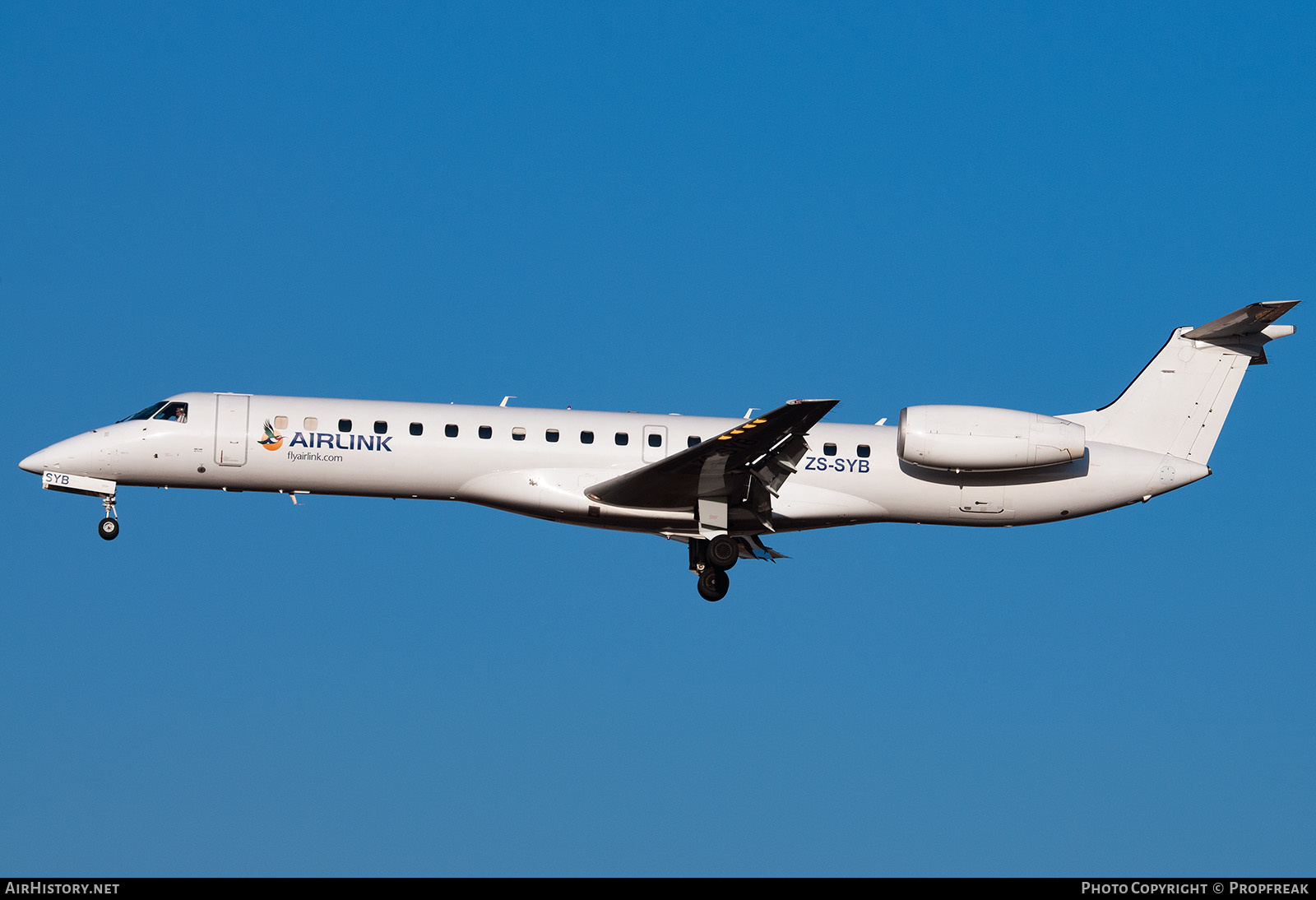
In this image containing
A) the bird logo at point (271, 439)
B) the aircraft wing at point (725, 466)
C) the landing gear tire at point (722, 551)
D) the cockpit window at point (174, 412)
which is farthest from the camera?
the cockpit window at point (174, 412)

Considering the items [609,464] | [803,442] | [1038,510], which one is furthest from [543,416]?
[1038,510]

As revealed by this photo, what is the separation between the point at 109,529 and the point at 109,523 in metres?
0.11

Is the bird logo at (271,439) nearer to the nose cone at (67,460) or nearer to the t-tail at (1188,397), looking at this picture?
the nose cone at (67,460)

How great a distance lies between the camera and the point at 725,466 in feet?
78.7

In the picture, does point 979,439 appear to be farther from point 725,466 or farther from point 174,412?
point 174,412

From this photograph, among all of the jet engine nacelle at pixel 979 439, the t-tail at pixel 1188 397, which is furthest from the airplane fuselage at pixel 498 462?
the t-tail at pixel 1188 397

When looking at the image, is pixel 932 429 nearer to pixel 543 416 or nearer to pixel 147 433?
pixel 543 416

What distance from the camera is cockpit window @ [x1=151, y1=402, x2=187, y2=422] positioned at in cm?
2559

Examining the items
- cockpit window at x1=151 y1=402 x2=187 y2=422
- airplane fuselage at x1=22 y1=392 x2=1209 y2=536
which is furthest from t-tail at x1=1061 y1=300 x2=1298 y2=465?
cockpit window at x1=151 y1=402 x2=187 y2=422

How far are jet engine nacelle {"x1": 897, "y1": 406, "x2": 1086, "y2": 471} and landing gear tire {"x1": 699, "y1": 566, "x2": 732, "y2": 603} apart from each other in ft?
12.8

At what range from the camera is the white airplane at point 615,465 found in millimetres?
24984

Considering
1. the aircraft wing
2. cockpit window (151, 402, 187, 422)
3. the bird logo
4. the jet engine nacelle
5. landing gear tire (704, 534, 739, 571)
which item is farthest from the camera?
cockpit window (151, 402, 187, 422)

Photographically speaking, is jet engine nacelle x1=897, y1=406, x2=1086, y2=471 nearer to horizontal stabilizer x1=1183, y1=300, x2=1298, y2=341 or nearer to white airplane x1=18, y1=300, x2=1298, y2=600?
white airplane x1=18, y1=300, x2=1298, y2=600
